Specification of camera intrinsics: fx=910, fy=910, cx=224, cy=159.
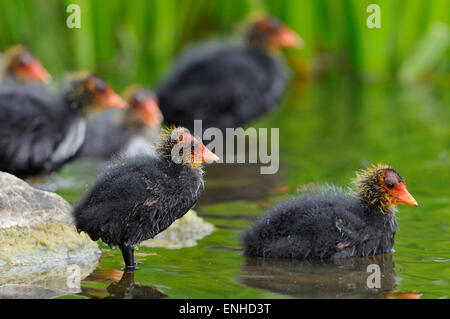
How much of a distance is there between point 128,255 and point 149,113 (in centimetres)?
419

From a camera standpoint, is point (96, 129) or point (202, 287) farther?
point (96, 129)

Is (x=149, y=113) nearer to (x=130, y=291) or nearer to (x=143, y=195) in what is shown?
(x=143, y=195)

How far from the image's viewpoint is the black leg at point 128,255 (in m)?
5.52

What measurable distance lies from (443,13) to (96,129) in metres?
6.66

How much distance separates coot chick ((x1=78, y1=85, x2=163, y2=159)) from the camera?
9602mm

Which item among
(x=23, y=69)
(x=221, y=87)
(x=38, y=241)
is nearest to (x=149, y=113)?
(x=221, y=87)

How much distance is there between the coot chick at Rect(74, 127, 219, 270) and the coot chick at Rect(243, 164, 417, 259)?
687 mm

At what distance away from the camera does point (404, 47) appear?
14.7 metres

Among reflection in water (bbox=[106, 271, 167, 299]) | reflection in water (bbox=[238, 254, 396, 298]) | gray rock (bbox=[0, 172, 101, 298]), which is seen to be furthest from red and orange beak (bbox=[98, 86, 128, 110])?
reflection in water (bbox=[106, 271, 167, 299])

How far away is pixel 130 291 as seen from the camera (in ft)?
16.8
